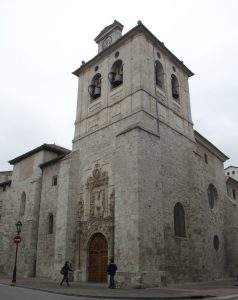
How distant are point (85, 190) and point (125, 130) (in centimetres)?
518

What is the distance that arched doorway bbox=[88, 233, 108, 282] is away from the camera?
63.8 ft

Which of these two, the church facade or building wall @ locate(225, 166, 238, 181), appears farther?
building wall @ locate(225, 166, 238, 181)

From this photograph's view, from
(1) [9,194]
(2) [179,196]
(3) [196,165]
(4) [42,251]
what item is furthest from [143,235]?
(1) [9,194]

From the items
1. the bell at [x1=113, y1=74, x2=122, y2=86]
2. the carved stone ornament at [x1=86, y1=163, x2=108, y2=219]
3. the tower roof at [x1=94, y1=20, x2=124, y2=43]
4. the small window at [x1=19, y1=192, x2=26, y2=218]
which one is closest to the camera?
the carved stone ornament at [x1=86, y1=163, x2=108, y2=219]

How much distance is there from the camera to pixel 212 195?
26.5 m

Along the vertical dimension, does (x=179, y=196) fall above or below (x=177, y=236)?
above

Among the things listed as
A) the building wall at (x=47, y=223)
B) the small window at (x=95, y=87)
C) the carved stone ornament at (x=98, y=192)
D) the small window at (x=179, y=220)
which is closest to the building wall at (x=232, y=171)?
the small window at (x=95, y=87)

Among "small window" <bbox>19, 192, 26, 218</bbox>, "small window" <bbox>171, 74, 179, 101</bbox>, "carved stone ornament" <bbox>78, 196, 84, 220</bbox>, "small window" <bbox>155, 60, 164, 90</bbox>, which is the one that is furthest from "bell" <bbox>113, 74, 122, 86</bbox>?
"small window" <bbox>19, 192, 26, 218</bbox>

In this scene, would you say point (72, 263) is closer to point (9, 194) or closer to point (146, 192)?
point (146, 192)

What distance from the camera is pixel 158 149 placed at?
20250 mm

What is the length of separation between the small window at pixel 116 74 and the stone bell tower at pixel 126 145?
2.9 inches

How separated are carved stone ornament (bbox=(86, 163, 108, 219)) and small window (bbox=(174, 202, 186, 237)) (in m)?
4.30

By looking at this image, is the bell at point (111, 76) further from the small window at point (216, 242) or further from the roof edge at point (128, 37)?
the small window at point (216, 242)

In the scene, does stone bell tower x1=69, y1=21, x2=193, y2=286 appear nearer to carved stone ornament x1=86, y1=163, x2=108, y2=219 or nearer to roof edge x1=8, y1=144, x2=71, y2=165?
carved stone ornament x1=86, y1=163, x2=108, y2=219
